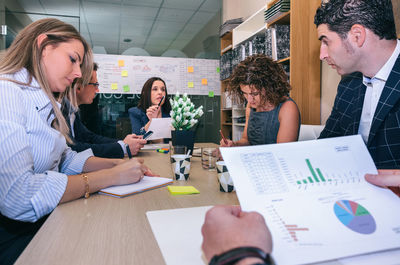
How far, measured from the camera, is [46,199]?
749mm

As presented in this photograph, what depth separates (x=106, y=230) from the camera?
60cm

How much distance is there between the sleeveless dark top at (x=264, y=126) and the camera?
76.5 inches

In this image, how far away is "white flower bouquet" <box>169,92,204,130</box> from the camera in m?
1.56

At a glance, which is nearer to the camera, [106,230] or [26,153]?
[106,230]

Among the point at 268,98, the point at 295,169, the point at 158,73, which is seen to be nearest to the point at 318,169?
the point at 295,169

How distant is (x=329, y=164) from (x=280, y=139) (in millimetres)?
1286

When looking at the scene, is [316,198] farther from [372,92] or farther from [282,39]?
[282,39]

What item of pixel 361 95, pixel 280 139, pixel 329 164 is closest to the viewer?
pixel 329 164

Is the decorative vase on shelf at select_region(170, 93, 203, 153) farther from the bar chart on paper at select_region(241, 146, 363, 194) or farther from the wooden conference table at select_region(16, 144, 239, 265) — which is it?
the bar chart on paper at select_region(241, 146, 363, 194)

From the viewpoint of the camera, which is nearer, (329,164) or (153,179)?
(329,164)

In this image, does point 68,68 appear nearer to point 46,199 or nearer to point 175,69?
point 46,199

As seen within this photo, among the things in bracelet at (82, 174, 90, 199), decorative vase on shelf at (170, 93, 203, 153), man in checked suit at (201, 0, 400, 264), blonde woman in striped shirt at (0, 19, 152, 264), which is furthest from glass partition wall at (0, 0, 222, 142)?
bracelet at (82, 174, 90, 199)

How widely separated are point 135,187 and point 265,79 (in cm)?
134

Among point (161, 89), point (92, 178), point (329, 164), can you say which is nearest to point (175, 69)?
point (161, 89)
